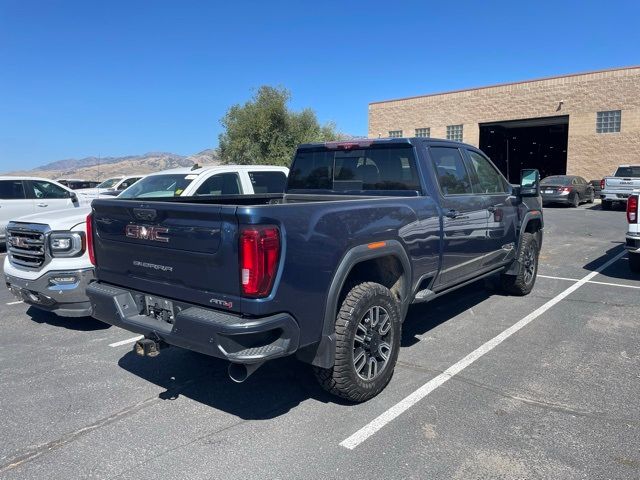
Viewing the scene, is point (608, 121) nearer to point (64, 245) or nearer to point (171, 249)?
point (64, 245)

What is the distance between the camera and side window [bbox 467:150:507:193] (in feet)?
19.0

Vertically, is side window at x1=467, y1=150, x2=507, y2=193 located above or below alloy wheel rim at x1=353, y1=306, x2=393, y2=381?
above

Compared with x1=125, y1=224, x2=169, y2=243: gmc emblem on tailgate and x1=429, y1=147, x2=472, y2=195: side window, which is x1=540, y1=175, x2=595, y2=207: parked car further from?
x1=125, y1=224, x2=169, y2=243: gmc emblem on tailgate

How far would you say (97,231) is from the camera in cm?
415

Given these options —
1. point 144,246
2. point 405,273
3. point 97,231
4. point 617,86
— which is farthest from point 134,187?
point 617,86

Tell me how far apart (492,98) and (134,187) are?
31451 mm

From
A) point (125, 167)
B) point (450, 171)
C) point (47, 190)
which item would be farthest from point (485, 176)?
point (125, 167)

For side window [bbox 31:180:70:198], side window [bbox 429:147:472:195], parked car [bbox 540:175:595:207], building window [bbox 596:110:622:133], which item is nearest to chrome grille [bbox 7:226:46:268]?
side window [bbox 429:147:472:195]

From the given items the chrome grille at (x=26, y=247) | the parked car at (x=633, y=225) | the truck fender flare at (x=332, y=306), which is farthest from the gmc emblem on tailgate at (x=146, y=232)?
the parked car at (x=633, y=225)

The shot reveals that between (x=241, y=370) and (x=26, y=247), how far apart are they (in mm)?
3801

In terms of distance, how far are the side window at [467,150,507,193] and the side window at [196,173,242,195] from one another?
12.5 feet

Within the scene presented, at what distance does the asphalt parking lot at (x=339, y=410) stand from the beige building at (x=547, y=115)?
95.5 ft

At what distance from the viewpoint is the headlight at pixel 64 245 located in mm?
5504

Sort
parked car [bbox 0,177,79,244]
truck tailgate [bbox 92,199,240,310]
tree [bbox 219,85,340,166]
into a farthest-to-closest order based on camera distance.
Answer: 1. tree [bbox 219,85,340,166]
2. parked car [bbox 0,177,79,244]
3. truck tailgate [bbox 92,199,240,310]
